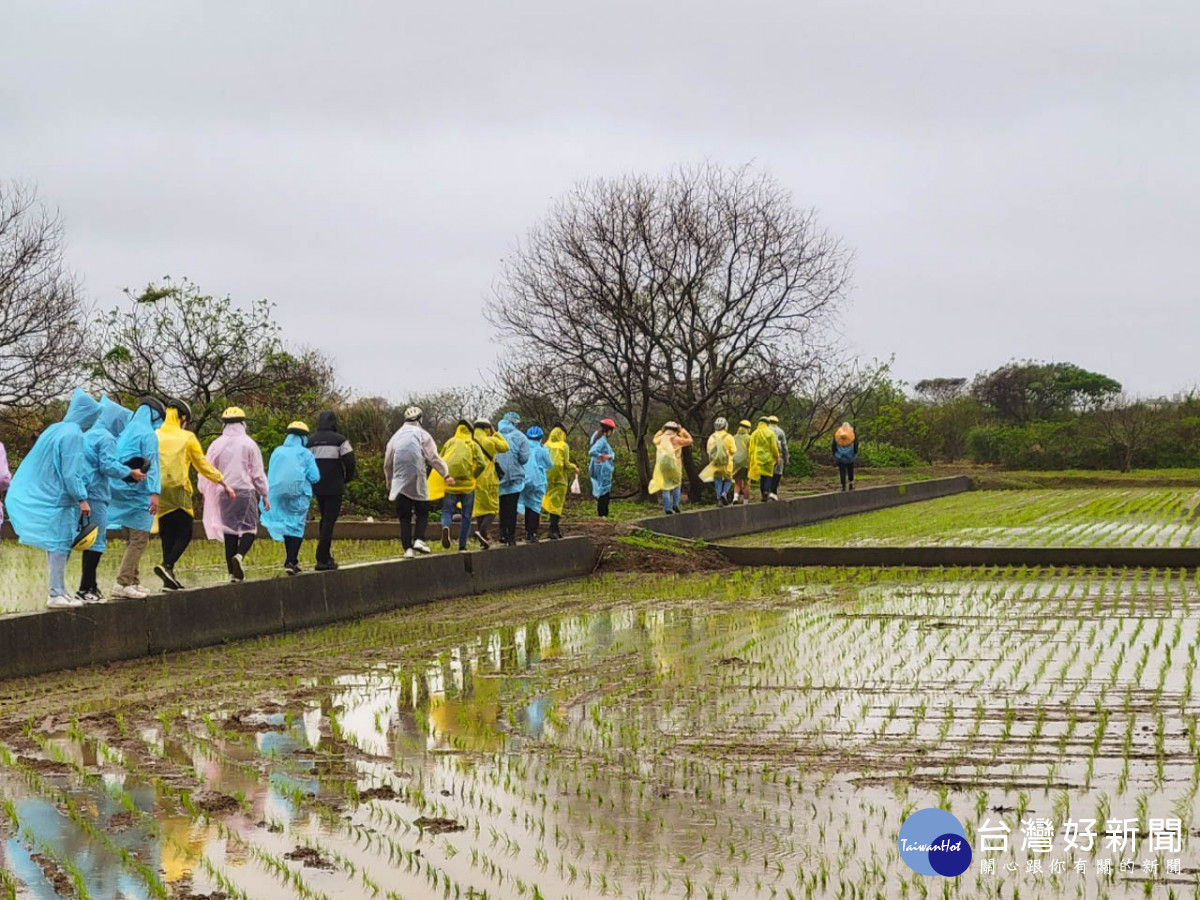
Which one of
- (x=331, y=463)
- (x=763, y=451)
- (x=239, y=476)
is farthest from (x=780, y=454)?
(x=239, y=476)

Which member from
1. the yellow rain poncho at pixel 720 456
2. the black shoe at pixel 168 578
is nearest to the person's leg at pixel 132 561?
the black shoe at pixel 168 578

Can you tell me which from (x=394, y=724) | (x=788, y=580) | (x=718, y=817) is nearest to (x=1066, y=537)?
(x=788, y=580)

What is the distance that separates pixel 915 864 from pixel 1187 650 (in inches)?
239

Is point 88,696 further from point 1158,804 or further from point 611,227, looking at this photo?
point 611,227

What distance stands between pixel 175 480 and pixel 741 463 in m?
18.2

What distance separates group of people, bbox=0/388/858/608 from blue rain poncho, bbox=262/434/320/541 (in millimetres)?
12

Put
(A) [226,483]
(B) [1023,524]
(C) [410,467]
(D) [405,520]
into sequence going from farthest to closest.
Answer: (B) [1023,524] → (D) [405,520] → (C) [410,467] → (A) [226,483]

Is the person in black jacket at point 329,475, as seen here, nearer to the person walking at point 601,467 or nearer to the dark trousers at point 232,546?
the dark trousers at point 232,546

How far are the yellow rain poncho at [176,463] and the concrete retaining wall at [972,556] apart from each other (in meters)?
9.13

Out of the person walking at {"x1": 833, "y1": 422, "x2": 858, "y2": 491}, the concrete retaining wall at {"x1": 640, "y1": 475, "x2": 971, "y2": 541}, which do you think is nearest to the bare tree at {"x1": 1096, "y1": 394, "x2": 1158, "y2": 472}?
the concrete retaining wall at {"x1": 640, "y1": 475, "x2": 971, "y2": 541}

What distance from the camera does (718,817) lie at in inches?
248

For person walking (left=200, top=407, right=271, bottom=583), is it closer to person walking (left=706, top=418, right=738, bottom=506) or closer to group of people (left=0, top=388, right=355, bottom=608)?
group of people (left=0, top=388, right=355, bottom=608)

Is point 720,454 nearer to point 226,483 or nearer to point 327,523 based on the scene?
point 327,523

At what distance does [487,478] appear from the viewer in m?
18.5
